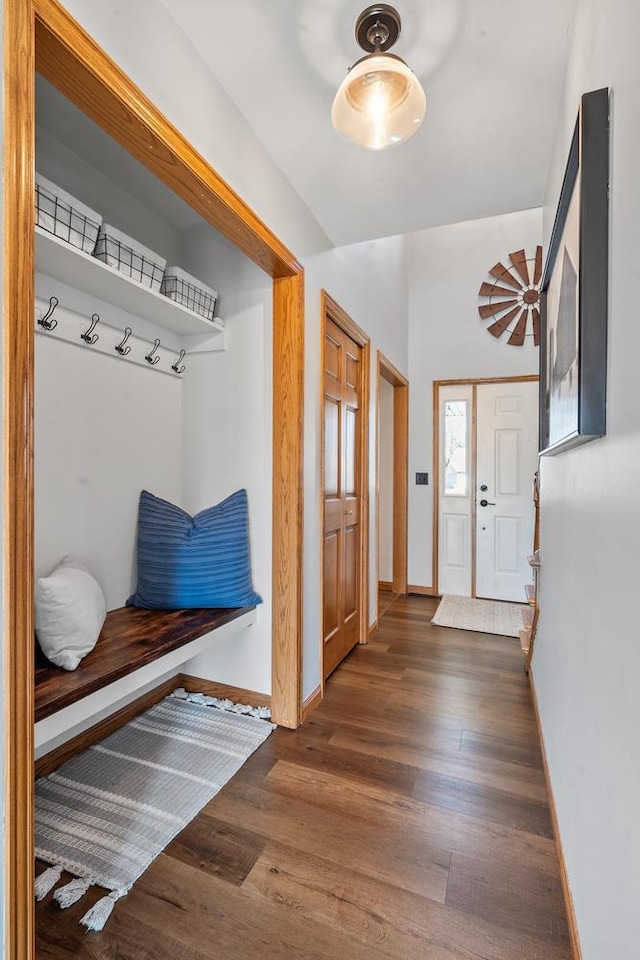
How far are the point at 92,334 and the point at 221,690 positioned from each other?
1.80 m

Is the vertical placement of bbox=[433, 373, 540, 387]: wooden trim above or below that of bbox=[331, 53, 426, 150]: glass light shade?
below

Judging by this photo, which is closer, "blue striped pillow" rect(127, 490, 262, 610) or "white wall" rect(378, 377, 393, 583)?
"blue striped pillow" rect(127, 490, 262, 610)

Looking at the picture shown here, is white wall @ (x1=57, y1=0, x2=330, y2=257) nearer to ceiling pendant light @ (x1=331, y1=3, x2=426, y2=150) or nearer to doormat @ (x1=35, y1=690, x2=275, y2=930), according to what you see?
ceiling pendant light @ (x1=331, y1=3, x2=426, y2=150)

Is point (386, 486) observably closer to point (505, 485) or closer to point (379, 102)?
point (505, 485)

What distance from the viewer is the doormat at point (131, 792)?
136 cm

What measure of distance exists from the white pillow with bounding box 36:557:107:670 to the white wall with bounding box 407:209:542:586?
3.39 m

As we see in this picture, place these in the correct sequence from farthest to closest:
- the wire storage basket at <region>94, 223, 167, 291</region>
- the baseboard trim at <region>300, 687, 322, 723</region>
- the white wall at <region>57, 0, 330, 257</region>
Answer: the baseboard trim at <region>300, 687, 322, 723</region>, the wire storage basket at <region>94, 223, 167, 291</region>, the white wall at <region>57, 0, 330, 257</region>

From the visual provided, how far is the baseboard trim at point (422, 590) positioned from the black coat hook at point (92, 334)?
141 inches

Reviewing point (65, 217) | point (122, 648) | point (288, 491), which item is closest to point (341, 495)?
point (288, 491)

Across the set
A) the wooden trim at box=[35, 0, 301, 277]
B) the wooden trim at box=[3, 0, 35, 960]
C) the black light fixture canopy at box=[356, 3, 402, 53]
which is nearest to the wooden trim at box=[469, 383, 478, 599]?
the wooden trim at box=[35, 0, 301, 277]

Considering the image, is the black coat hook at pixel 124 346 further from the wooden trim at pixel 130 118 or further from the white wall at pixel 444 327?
the white wall at pixel 444 327

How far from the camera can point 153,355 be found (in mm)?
2238

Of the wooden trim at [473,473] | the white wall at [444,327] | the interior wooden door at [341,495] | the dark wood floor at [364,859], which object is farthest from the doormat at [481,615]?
the dark wood floor at [364,859]

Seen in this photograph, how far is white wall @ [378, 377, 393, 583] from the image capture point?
15.2 ft
